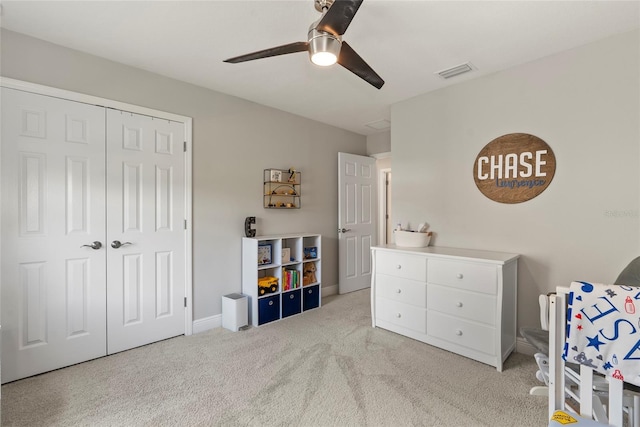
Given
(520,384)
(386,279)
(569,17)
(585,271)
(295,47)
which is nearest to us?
(295,47)

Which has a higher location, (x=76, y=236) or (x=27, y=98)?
(x=27, y=98)

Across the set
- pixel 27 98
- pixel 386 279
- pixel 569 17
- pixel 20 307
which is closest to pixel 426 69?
pixel 569 17

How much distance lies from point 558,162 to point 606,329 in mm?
1861

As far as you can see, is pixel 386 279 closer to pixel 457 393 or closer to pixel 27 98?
pixel 457 393

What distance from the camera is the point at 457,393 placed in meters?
2.00

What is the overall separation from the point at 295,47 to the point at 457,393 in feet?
7.74

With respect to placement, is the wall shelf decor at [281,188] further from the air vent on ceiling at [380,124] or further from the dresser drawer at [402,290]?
the dresser drawer at [402,290]

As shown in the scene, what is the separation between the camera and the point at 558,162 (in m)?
2.43

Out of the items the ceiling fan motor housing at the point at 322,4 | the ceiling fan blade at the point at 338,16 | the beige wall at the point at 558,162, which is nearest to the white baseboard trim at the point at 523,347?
the beige wall at the point at 558,162

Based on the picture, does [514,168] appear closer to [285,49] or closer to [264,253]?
[285,49]

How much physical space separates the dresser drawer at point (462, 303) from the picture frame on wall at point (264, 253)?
1.71 m

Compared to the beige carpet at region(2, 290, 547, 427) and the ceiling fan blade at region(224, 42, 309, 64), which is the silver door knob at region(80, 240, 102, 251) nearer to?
the beige carpet at region(2, 290, 547, 427)

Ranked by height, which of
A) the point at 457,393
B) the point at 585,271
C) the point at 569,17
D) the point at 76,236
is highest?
the point at 569,17

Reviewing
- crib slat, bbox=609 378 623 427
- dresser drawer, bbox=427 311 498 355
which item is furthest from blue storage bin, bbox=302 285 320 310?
crib slat, bbox=609 378 623 427
